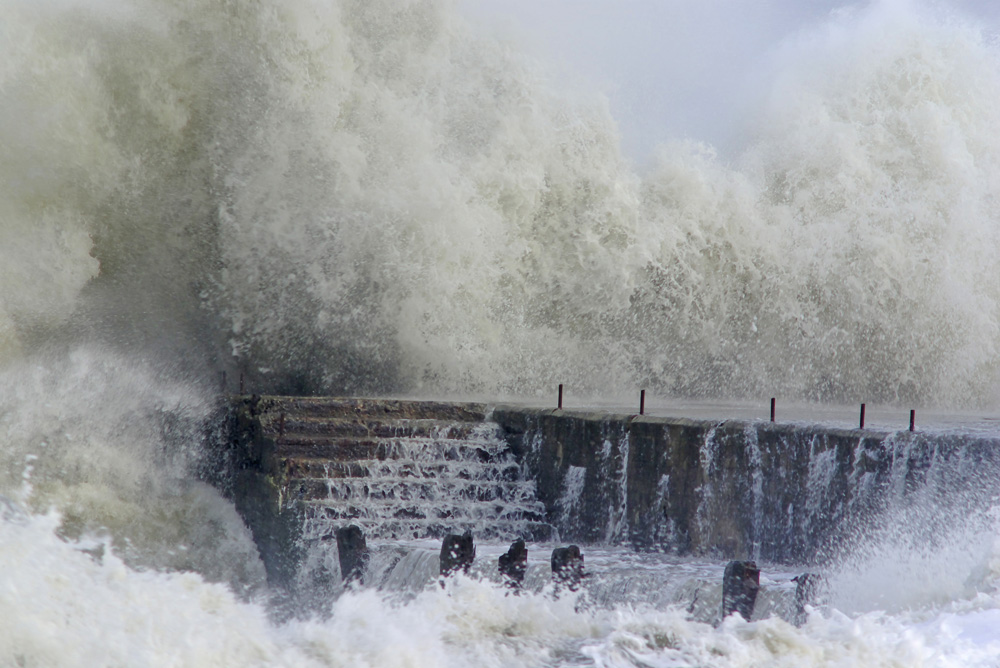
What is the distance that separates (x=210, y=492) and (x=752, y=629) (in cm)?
562

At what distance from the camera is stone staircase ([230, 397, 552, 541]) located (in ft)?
26.6

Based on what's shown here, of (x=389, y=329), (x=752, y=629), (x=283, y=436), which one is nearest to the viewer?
(x=752, y=629)

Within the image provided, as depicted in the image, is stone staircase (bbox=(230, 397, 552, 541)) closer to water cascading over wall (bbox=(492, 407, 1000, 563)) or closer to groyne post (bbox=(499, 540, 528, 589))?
water cascading over wall (bbox=(492, 407, 1000, 563))

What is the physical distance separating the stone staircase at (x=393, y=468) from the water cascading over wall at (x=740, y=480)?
0.31 meters

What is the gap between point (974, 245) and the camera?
12836mm

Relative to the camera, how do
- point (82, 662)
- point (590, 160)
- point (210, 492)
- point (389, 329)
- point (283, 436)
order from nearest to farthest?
point (82, 662)
point (283, 436)
point (210, 492)
point (389, 329)
point (590, 160)

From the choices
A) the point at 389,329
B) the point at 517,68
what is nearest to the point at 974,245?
the point at 517,68

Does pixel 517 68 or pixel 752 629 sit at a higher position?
pixel 517 68

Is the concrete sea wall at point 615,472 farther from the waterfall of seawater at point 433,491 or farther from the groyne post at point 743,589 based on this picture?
the groyne post at point 743,589

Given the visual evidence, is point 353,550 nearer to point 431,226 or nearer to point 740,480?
point 740,480

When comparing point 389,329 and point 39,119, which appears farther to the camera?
point 389,329

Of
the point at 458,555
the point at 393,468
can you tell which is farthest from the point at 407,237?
the point at 458,555

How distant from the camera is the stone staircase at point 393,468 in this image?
811 cm

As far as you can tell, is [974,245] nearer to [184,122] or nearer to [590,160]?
[590,160]
